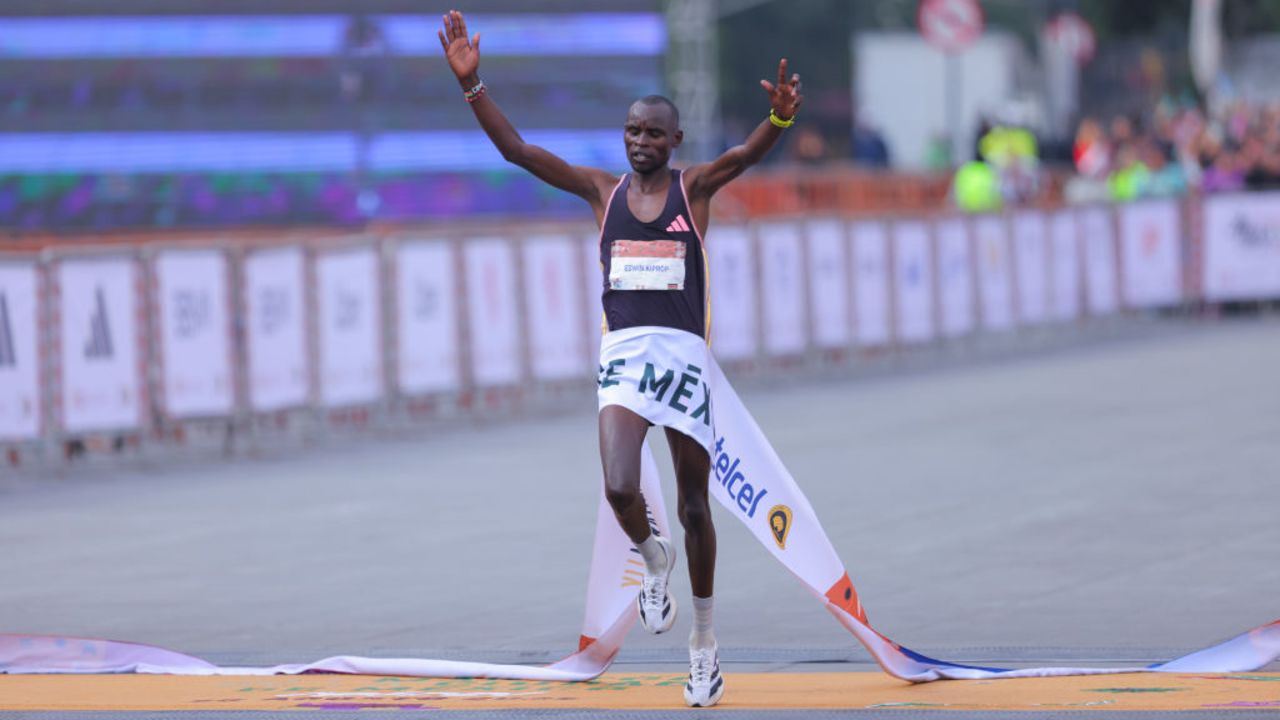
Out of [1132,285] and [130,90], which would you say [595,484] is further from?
[1132,285]

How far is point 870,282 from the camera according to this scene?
2167 centimetres

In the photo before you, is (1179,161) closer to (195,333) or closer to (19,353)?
(195,333)

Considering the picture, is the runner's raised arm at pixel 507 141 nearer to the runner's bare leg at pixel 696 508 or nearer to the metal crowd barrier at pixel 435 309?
the runner's bare leg at pixel 696 508

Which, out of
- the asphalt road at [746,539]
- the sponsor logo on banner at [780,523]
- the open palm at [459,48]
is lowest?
the asphalt road at [746,539]

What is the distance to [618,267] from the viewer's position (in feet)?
25.0

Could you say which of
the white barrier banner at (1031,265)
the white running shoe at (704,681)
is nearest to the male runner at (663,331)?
the white running shoe at (704,681)

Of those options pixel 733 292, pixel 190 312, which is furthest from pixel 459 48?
pixel 733 292

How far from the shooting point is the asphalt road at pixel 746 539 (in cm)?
912

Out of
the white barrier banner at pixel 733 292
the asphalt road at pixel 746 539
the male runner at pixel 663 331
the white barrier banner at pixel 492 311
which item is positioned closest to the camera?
the male runner at pixel 663 331

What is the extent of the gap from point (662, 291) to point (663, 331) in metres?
0.14

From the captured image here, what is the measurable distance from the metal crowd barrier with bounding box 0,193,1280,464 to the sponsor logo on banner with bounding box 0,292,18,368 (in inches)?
0.6

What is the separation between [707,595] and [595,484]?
643 cm


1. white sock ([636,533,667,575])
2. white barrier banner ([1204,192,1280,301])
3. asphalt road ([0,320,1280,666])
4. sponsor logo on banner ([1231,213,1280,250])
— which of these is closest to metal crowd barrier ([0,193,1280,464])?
asphalt road ([0,320,1280,666])

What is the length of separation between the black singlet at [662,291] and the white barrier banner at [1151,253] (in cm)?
1849
